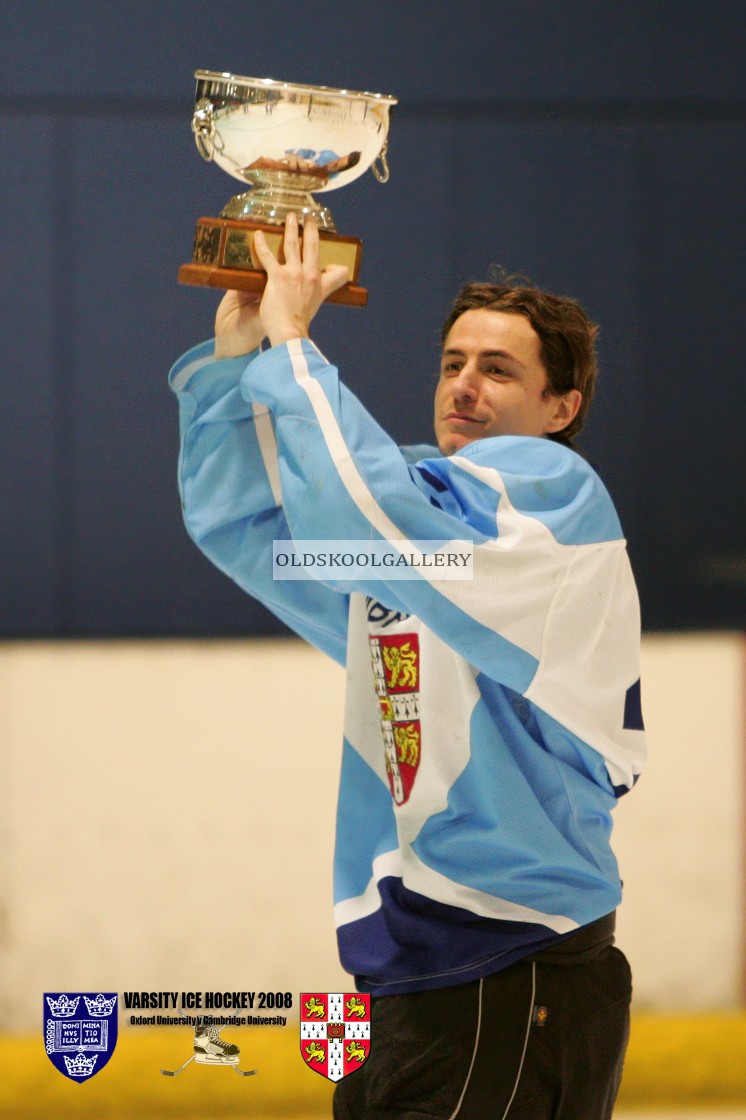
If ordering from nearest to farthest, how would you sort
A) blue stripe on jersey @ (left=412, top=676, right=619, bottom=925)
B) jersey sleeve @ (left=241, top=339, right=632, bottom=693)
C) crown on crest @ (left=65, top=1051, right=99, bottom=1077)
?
jersey sleeve @ (left=241, top=339, right=632, bottom=693), blue stripe on jersey @ (left=412, top=676, right=619, bottom=925), crown on crest @ (left=65, top=1051, right=99, bottom=1077)

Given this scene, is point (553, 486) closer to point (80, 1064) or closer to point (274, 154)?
point (274, 154)

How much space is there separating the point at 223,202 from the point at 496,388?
1067 millimetres

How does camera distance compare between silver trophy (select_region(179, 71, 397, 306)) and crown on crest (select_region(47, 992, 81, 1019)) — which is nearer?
silver trophy (select_region(179, 71, 397, 306))

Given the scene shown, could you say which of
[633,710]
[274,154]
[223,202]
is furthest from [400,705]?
[223,202]

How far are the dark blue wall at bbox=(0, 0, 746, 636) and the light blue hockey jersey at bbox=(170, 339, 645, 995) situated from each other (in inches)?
34.4

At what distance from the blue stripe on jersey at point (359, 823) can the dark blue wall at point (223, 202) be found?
100cm

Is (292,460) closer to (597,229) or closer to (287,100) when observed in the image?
(287,100)

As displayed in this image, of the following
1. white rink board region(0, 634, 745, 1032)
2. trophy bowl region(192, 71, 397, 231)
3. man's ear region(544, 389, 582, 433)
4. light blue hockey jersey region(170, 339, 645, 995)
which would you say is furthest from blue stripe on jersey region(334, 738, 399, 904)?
white rink board region(0, 634, 745, 1032)

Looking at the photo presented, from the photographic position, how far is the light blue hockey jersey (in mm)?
1290

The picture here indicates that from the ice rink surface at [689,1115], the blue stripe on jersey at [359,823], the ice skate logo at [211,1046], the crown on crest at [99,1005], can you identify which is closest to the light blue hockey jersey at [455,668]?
the blue stripe on jersey at [359,823]

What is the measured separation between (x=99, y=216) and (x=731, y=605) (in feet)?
4.69

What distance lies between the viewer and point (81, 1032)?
2.07m

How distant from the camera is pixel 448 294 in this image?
8.05 ft

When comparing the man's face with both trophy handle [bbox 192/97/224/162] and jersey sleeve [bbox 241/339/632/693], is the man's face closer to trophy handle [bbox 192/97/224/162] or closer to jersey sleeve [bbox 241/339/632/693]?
jersey sleeve [bbox 241/339/632/693]
